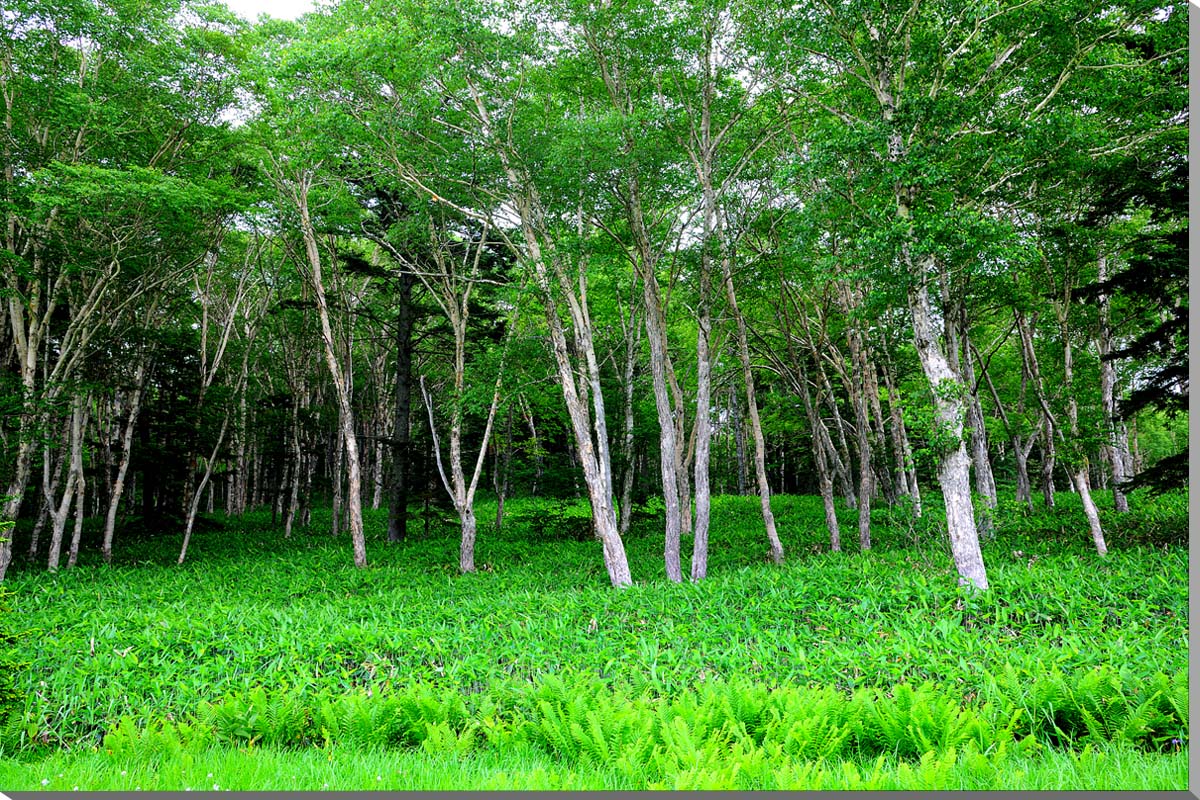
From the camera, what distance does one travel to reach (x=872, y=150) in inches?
302

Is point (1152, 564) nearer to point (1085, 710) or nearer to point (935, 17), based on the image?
point (1085, 710)

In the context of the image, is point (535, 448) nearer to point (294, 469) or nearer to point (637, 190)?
point (294, 469)

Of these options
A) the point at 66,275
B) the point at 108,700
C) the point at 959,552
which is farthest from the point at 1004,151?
the point at 66,275

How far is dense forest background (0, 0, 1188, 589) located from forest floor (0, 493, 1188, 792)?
1.27 meters

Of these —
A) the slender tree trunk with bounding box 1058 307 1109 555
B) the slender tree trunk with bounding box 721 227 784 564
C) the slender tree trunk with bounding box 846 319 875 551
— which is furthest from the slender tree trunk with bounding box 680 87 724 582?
the slender tree trunk with bounding box 1058 307 1109 555

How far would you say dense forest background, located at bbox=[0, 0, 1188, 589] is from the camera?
300 inches

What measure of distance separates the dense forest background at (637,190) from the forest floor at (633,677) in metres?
1.27

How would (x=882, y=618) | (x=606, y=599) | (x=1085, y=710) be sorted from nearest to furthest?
(x=1085, y=710), (x=882, y=618), (x=606, y=599)

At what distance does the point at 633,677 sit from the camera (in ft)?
16.8

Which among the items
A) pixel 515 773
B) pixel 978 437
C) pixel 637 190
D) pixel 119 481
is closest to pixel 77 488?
pixel 119 481

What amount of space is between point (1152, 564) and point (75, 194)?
628 inches

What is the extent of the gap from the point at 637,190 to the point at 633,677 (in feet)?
26.1

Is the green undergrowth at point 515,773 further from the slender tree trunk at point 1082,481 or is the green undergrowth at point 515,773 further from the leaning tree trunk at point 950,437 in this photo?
the slender tree trunk at point 1082,481

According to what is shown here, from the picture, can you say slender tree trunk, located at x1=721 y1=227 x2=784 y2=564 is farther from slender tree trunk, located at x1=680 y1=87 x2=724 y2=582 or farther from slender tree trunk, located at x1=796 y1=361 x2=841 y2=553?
slender tree trunk, located at x1=796 y1=361 x2=841 y2=553
